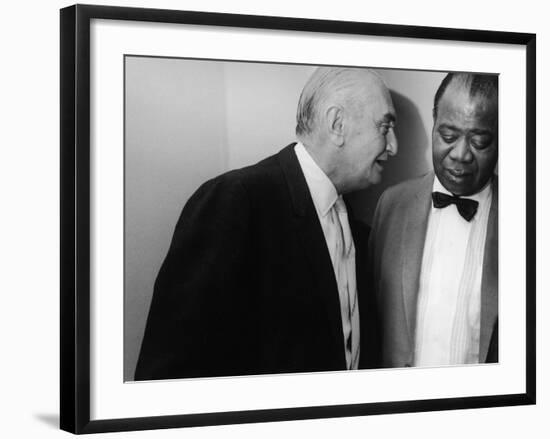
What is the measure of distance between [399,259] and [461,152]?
383mm

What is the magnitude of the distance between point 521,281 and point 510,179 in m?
0.32

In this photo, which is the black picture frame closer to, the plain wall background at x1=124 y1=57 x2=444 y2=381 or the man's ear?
the plain wall background at x1=124 y1=57 x2=444 y2=381

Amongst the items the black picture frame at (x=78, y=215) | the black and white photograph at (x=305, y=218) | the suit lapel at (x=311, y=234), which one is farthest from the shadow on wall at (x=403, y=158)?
the black picture frame at (x=78, y=215)

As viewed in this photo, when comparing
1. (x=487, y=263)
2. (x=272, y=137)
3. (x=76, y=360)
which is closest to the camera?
(x=76, y=360)

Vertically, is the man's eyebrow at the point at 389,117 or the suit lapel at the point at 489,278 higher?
the man's eyebrow at the point at 389,117

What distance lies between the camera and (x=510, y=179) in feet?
12.9

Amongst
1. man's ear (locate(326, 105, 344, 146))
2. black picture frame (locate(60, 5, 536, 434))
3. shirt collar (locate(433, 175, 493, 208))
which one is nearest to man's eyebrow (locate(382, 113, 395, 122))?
man's ear (locate(326, 105, 344, 146))

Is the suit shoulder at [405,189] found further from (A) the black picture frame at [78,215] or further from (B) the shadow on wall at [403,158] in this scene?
(A) the black picture frame at [78,215]

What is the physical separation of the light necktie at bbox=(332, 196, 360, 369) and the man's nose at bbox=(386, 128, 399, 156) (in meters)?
0.22

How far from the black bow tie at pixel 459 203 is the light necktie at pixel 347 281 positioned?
34 centimetres

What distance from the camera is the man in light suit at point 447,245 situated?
3.76 m

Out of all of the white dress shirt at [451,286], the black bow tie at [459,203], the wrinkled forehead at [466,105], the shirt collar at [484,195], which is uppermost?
the wrinkled forehead at [466,105]

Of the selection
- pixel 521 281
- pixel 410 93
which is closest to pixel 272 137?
pixel 410 93

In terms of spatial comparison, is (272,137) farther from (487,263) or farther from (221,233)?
(487,263)
